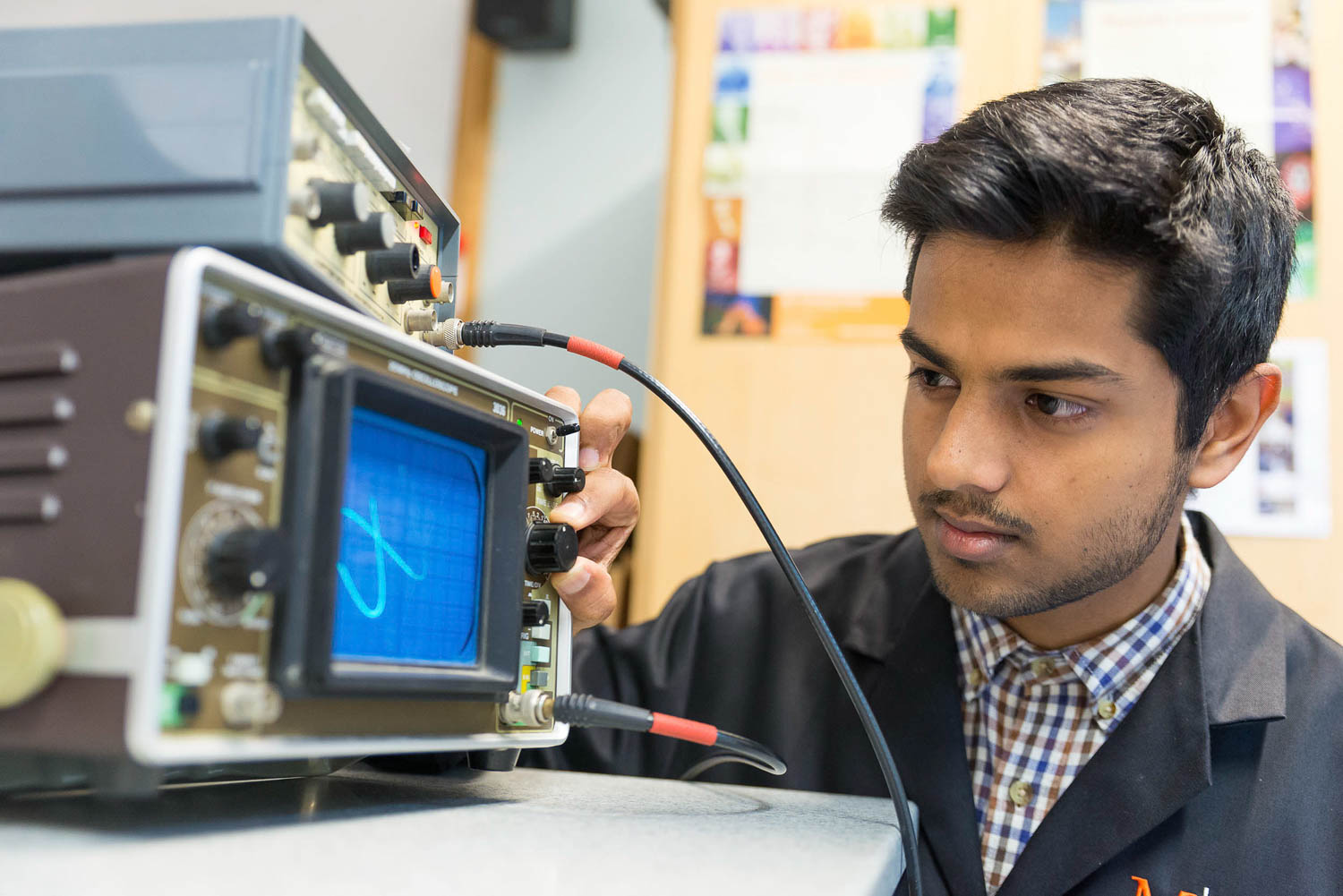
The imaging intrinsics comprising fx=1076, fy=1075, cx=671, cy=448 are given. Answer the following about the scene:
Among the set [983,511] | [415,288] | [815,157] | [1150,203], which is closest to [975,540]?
[983,511]

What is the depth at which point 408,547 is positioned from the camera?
637 mm

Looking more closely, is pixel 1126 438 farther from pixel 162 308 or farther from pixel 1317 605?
pixel 162 308

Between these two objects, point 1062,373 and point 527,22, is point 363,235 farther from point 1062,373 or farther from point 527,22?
point 527,22

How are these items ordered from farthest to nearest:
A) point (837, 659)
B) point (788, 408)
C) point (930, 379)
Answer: point (788, 408), point (930, 379), point (837, 659)

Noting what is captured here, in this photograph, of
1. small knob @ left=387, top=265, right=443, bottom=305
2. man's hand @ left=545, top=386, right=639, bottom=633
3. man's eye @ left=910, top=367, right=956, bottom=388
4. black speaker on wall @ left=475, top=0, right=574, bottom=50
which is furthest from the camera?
black speaker on wall @ left=475, top=0, right=574, bottom=50

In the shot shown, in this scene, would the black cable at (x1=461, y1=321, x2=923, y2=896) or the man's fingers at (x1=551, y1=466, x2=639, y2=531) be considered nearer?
the black cable at (x1=461, y1=321, x2=923, y2=896)

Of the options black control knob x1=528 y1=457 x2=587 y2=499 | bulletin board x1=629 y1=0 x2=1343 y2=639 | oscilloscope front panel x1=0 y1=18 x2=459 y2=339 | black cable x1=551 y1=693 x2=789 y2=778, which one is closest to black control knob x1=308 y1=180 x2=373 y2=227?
oscilloscope front panel x1=0 y1=18 x2=459 y2=339

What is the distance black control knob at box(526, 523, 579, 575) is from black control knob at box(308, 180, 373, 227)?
0.25 m

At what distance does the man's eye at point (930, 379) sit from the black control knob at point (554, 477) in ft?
1.39

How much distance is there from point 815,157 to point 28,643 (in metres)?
1.43

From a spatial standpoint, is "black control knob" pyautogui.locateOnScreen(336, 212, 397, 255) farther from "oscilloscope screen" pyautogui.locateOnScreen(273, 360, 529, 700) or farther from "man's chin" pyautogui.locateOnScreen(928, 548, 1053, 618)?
"man's chin" pyautogui.locateOnScreen(928, 548, 1053, 618)

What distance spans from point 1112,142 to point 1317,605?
2.61 feet

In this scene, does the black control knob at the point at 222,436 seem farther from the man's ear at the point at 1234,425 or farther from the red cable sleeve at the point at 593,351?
the man's ear at the point at 1234,425

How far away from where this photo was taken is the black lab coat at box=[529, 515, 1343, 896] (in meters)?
0.98
